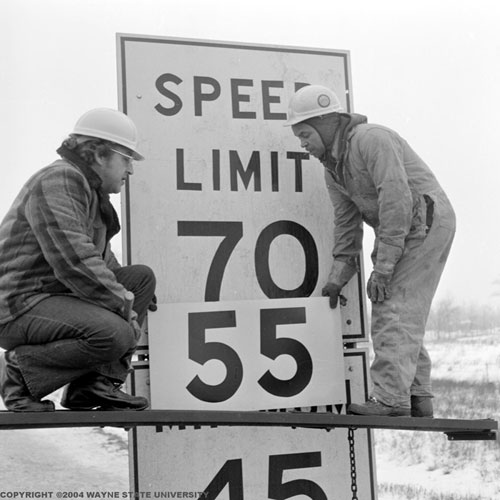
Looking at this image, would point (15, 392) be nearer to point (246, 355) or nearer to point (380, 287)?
point (246, 355)

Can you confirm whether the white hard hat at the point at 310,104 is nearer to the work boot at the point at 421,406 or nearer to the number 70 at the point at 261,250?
the number 70 at the point at 261,250

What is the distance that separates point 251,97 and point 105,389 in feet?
5.66

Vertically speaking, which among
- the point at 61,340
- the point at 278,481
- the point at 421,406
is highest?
the point at 61,340

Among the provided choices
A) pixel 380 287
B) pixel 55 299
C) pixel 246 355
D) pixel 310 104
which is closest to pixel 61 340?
pixel 55 299

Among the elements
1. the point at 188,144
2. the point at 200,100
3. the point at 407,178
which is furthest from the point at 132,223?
→ the point at 407,178

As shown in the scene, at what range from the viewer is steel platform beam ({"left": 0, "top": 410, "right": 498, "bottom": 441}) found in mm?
2830

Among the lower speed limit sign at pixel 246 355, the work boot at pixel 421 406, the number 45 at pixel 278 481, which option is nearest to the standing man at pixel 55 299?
the lower speed limit sign at pixel 246 355

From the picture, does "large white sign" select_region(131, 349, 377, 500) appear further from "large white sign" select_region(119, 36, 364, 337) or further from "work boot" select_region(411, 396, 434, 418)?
"large white sign" select_region(119, 36, 364, 337)

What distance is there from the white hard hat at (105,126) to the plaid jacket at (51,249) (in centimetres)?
23

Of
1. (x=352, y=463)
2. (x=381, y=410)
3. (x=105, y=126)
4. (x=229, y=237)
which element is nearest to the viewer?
(x=105, y=126)

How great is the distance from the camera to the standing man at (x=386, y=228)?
135 inches

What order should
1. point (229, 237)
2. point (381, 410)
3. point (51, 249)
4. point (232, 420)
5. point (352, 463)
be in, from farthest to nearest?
point (229, 237)
point (352, 463)
point (381, 410)
point (232, 420)
point (51, 249)

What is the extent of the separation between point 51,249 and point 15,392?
0.61 m

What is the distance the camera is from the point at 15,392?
9.59 ft
